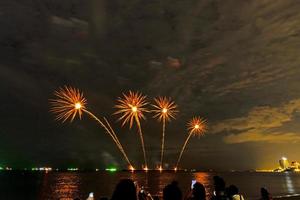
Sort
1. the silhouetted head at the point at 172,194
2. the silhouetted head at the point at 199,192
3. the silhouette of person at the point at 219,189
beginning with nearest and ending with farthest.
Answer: the silhouetted head at the point at 172,194
the silhouetted head at the point at 199,192
the silhouette of person at the point at 219,189

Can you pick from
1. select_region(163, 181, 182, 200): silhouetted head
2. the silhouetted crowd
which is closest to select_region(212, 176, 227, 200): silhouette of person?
the silhouetted crowd

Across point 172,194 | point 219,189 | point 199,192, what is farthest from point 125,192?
point 219,189

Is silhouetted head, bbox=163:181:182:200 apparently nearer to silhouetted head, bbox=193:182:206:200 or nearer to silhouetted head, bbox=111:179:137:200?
silhouetted head, bbox=193:182:206:200

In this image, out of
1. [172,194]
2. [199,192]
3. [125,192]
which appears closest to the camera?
[125,192]

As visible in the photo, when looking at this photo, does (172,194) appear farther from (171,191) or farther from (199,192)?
(199,192)

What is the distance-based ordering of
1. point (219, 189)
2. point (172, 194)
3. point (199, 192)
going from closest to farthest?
point (172, 194)
point (199, 192)
point (219, 189)

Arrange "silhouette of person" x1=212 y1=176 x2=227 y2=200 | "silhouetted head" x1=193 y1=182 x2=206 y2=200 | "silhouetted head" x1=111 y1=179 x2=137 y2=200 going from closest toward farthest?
1. "silhouetted head" x1=111 y1=179 x2=137 y2=200
2. "silhouetted head" x1=193 y1=182 x2=206 y2=200
3. "silhouette of person" x1=212 y1=176 x2=227 y2=200

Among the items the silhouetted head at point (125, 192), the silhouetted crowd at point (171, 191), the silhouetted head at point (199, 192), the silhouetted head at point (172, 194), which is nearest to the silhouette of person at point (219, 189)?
the silhouetted crowd at point (171, 191)

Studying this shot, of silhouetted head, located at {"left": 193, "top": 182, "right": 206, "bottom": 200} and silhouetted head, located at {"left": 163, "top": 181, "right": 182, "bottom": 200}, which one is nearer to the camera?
silhouetted head, located at {"left": 163, "top": 181, "right": 182, "bottom": 200}

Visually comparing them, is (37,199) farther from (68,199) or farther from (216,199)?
(216,199)

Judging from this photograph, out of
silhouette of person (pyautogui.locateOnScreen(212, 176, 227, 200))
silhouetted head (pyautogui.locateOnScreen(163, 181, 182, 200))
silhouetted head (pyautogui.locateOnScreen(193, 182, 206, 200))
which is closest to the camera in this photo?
silhouetted head (pyautogui.locateOnScreen(163, 181, 182, 200))

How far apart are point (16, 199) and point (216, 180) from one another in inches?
4073

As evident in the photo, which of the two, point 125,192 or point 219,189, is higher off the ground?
point 219,189

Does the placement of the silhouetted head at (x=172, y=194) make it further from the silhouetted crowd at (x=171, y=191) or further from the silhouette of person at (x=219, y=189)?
the silhouette of person at (x=219, y=189)
